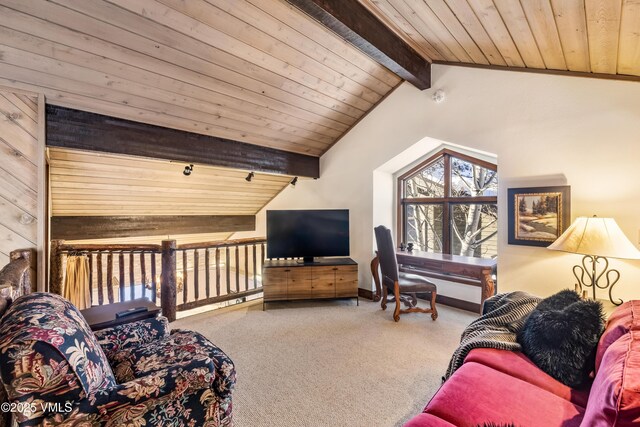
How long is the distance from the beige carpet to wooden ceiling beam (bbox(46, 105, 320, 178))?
200 cm

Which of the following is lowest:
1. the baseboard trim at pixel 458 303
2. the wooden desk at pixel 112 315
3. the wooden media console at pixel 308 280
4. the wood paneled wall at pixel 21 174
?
the baseboard trim at pixel 458 303

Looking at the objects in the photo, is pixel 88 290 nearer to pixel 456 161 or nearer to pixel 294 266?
pixel 294 266

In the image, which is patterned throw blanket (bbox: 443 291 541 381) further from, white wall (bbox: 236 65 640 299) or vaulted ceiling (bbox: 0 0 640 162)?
vaulted ceiling (bbox: 0 0 640 162)

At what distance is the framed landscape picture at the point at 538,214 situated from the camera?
2863 mm

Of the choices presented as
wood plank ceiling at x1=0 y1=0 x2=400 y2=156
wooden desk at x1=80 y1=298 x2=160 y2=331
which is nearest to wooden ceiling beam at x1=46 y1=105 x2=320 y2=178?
wood plank ceiling at x1=0 y1=0 x2=400 y2=156

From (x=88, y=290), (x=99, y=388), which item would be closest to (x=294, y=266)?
(x=88, y=290)

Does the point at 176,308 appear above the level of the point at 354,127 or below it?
below

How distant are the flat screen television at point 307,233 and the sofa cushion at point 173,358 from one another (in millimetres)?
2352

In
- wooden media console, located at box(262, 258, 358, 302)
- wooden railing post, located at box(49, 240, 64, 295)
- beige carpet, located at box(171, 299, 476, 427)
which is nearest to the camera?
beige carpet, located at box(171, 299, 476, 427)

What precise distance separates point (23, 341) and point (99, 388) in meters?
0.34

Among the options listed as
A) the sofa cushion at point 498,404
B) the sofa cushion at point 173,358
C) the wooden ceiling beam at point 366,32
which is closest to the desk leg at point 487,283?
the sofa cushion at point 498,404

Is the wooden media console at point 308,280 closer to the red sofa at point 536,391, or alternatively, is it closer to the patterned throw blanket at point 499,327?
the patterned throw blanket at point 499,327

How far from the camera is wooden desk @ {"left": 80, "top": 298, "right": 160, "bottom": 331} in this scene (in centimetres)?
204

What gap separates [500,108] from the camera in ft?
10.6
